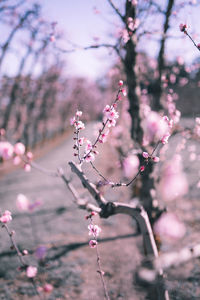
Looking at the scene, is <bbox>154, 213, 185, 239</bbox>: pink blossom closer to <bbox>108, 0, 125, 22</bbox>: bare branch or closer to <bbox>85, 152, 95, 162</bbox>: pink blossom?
<bbox>85, 152, 95, 162</bbox>: pink blossom

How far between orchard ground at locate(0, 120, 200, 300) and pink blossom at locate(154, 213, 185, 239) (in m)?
0.24

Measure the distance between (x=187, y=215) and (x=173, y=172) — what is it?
6.52 feet

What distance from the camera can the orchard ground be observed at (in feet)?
16.4

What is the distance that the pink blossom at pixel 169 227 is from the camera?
5566 millimetres

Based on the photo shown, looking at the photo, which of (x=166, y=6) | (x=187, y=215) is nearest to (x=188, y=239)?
(x=187, y=215)

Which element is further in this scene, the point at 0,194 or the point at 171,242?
the point at 0,194

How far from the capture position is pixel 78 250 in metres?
6.56

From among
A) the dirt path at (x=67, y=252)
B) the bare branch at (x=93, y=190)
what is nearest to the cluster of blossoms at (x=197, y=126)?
the bare branch at (x=93, y=190)

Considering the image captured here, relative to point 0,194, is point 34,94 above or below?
above

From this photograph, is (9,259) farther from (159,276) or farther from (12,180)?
(12,180)

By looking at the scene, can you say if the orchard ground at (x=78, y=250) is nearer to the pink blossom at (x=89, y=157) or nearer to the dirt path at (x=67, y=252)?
the dirt path at (x=67, y=252)

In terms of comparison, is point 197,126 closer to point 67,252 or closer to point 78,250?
point 78,250

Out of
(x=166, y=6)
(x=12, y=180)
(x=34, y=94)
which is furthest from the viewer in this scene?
(x=34, y=94)

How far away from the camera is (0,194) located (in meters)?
10.6
